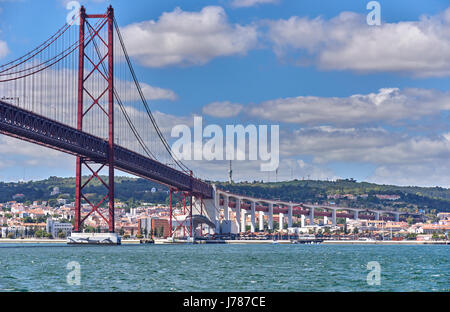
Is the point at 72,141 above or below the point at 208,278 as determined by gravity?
above

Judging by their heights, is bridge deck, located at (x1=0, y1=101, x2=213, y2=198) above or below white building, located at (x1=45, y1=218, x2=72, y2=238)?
above
